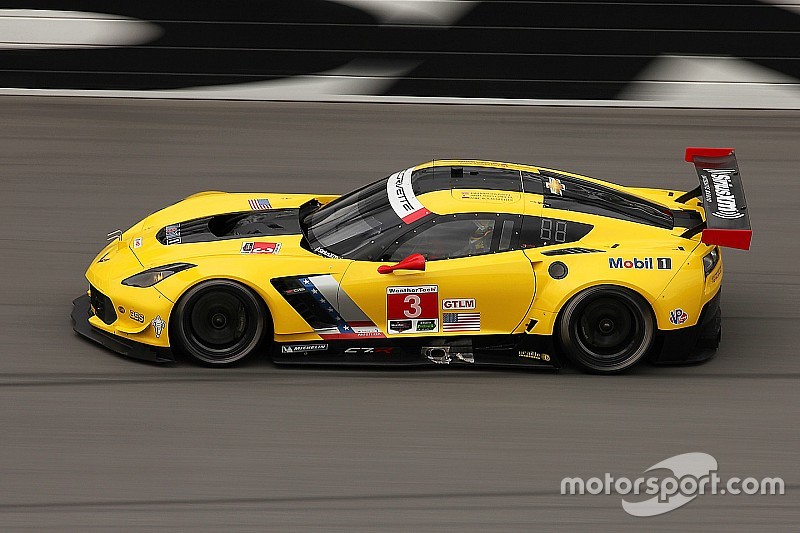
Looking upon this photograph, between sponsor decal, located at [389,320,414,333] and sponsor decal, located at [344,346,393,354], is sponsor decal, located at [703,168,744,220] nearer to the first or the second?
sponsor decal, located at [389,320,414,333]

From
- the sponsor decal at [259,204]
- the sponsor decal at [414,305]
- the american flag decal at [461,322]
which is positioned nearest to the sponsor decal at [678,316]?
the american flag decal at [461,322]

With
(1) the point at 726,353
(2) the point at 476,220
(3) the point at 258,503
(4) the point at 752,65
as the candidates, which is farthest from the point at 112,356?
(4) the point at 752,65

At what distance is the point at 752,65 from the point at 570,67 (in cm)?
221

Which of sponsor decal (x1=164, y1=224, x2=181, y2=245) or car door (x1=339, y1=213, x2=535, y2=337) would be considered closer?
car door (x1=339, y1=213, x2=535, y2=337)

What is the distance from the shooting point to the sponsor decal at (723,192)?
7.22 m

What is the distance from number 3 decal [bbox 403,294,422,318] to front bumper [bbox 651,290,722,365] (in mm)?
1595

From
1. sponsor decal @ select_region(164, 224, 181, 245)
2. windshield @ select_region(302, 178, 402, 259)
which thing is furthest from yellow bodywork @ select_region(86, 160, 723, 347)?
sponsor decal @ select_region(164, 224, 181, 245)

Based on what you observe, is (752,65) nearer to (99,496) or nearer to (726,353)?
(726,353)

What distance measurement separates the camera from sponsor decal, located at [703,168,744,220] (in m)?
7.22

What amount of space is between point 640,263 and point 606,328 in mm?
476

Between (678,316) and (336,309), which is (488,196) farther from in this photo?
(678,316)

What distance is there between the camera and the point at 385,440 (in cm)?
641
